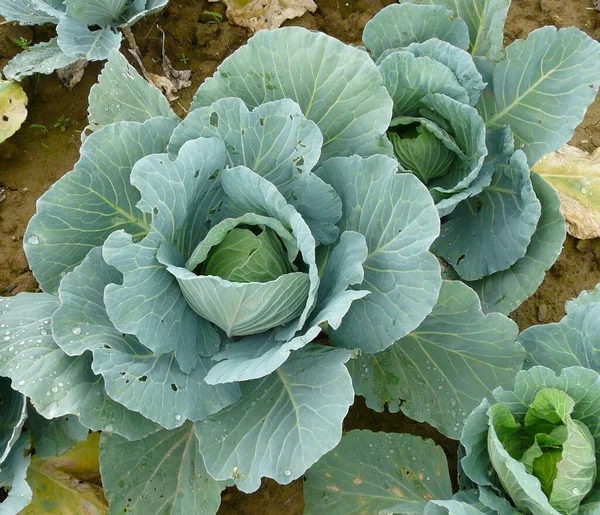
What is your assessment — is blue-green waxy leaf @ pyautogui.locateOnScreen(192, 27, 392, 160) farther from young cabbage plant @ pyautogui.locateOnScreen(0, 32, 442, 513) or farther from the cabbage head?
the cabbage head

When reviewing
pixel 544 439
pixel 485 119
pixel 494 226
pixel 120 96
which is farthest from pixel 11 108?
pixel 544 439

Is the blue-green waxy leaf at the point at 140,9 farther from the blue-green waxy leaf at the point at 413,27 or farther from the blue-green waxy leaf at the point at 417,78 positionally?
the blue-green waxy leaf at the point at 417,78

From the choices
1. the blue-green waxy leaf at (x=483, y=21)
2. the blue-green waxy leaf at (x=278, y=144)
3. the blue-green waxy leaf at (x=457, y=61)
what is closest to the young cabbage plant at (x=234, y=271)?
the blue-green waxy leaf at (x=278, y=144)

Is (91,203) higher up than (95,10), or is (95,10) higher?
(95,10)

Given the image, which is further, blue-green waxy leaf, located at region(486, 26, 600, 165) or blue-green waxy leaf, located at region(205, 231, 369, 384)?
blue-green waxy leaf, located at region(486, 26, 600, 165)

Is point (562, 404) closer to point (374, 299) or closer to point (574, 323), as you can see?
point (574, 323)

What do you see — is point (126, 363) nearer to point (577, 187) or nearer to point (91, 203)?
point (91, 203)

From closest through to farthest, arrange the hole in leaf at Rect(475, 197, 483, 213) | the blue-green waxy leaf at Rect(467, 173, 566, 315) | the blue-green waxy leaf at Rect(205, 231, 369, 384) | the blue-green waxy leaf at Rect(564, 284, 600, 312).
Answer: the blue-green waxy leaf at Rect(205, 231, 369, 384) → the blue-green waxy leaf at Rect(564, 284, 600, 312) → the blue-green waxy leaf at Rect(467, 173, 566, 315) → the hole in leaf at Rect(475, 197, 483, 213)

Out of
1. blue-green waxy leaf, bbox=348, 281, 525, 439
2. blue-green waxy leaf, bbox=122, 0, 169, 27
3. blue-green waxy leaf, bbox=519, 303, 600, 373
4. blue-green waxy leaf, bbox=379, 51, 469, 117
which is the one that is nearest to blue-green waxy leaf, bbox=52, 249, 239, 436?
blue-green waxy leaf, bbox=348, 281, 525, 439
